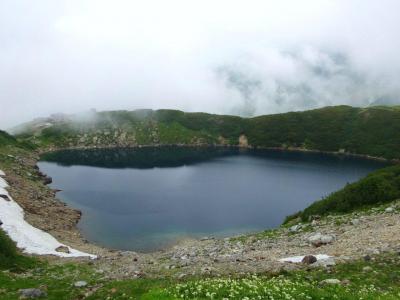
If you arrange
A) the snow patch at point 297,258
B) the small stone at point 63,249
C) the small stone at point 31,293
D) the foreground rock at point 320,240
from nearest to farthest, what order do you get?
1. the small stone at point 31,293
2. the snow patch at point 297,258
3. the foreground rock at point 320,240
4. the small stone at point 63,249

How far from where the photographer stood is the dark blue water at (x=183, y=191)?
267ft

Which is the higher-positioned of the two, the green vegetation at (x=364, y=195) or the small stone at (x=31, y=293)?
the green vegetation at (x=364, y=195)

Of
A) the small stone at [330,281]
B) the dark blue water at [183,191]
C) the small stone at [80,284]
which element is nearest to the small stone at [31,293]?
the small stone at [80,284]

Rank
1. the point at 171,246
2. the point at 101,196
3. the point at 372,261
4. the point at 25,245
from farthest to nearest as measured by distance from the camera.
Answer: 1. the point at 101,196
2. the point at 171,246
3. the point at 25,245
4. the point at 372,261

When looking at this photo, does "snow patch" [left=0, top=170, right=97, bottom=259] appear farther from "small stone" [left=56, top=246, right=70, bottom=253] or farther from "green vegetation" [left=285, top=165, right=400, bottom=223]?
"green vegetation" [left=285, top=165, right=400, bottom=223]

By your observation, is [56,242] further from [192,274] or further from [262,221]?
[262,221]

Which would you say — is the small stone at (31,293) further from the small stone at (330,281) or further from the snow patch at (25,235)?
the snow patch at (25,235)

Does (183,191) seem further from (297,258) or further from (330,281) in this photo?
(330,281)

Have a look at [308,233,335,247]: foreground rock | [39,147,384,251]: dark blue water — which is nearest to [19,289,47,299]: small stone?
[308,233,335,247]: foreground rock

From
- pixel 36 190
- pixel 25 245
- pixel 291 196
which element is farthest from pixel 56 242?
pixel 291 196

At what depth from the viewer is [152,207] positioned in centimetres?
9956

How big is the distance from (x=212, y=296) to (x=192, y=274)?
11762 millimetres

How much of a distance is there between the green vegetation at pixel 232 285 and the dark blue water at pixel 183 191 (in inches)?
1431

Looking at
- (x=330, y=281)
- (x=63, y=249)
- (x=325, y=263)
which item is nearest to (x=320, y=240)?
(x=325, y=263)
